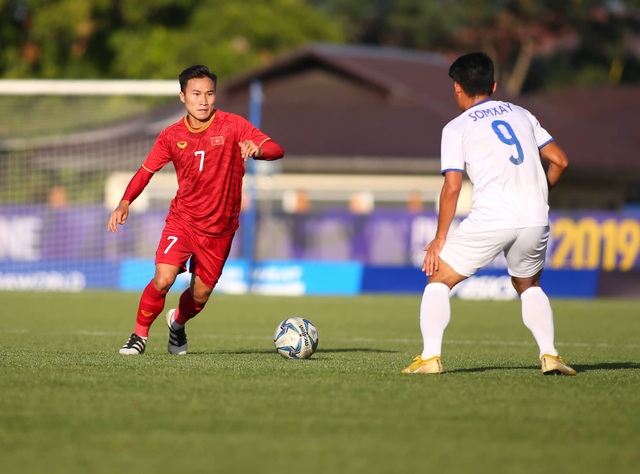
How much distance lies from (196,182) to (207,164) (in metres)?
0.17

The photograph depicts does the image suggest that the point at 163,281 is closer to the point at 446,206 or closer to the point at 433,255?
the point at 433,255

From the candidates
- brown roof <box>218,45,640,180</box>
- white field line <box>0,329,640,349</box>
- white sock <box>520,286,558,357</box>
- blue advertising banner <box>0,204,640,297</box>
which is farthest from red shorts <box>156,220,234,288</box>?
brown roof <box>218,45,640,180</box>

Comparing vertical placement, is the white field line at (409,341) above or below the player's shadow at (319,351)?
below

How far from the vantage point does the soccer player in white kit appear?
768 centimetres

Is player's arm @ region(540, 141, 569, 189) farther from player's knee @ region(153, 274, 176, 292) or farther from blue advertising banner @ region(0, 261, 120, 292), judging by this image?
blue advertising banner @ region(0, 261, 120, 292)

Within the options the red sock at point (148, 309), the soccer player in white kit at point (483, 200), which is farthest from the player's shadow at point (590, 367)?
the red sock at point (148, 309)

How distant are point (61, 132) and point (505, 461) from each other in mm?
20293

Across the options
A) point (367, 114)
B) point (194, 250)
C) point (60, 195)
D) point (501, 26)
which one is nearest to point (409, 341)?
point (194, 250)

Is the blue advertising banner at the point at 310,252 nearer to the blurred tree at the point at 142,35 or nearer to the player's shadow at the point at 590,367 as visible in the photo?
the player's shadow at the point at 590,367

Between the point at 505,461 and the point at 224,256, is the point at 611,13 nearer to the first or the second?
the point at 224,256

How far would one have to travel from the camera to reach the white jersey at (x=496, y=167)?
768 centimetres

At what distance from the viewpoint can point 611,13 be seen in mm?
58000

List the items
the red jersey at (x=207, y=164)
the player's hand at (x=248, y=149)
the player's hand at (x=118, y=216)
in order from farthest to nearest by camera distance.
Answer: the red jersey at (x=207, y=164) < the player's hand at (x=118, y=216) < the player's hand at (x=248, y=149)

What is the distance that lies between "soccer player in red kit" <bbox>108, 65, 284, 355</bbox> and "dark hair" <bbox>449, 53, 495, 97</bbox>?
1985mm
